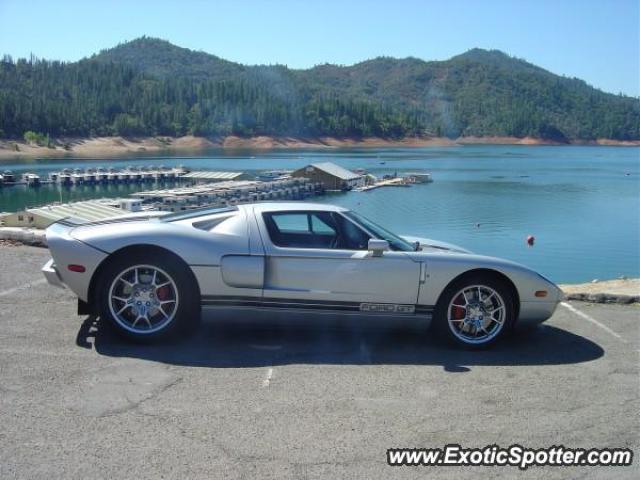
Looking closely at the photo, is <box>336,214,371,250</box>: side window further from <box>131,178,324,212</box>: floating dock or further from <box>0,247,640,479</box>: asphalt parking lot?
<box>131,178,324,212</box>: floating dock

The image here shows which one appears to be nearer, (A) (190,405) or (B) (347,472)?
(B) (347,472)

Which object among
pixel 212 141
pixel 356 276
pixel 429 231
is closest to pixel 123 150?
pixel 212 141

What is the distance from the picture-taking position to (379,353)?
592cm

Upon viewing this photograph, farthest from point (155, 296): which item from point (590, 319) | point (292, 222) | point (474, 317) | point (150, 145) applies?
point (150, 145)

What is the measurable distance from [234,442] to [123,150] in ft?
514

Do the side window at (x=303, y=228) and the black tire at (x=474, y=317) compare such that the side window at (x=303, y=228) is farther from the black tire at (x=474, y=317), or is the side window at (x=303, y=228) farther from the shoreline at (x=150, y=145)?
the shoreline at (x=150, y=145)

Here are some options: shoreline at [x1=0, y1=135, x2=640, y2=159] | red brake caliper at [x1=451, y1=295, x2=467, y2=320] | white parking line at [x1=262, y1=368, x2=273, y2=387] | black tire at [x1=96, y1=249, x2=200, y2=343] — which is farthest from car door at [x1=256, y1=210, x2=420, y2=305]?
shoreline at [x1=0, y1=135, x2=640, y2=159]

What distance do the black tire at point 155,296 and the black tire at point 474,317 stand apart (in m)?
2.21

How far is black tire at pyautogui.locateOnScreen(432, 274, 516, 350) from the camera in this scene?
610cm

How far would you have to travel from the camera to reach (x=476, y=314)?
6164mm

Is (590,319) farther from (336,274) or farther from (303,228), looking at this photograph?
(303,228)

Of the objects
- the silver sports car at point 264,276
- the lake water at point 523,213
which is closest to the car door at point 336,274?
the silver sports car at point 264,276

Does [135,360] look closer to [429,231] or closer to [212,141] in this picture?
[429,231]

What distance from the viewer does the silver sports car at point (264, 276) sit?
591cm
